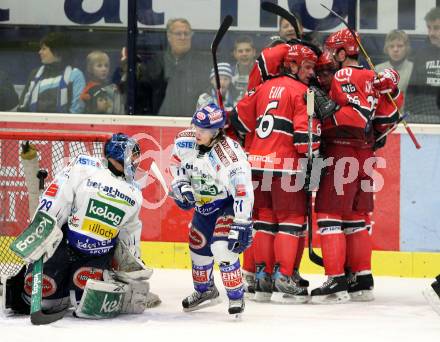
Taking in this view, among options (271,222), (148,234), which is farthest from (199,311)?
(148,234)

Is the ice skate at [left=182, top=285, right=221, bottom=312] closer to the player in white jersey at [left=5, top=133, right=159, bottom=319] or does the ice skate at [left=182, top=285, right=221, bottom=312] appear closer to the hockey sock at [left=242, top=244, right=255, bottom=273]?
the player in white jersey at [left=5, top=133, right=159, bottom=319]

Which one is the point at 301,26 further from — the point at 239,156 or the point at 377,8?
the point at 239,156

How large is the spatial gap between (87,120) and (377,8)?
1.94 m

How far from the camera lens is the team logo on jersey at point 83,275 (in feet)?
20.5

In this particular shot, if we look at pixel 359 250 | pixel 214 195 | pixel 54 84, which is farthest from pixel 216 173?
pixel 54 84

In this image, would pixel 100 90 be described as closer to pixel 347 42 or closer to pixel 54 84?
pixel 54 84

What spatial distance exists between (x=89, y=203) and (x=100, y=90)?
2.19 meters

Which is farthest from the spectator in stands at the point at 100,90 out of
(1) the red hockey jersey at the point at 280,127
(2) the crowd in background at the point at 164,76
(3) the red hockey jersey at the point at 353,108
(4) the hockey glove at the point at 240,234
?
(4) the hockey glove at the point at 240,234

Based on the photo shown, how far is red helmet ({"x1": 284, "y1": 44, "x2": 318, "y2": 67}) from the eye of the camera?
23.0 feet

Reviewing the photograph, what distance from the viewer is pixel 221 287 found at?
752 cm

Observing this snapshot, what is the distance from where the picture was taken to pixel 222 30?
24.5 feet

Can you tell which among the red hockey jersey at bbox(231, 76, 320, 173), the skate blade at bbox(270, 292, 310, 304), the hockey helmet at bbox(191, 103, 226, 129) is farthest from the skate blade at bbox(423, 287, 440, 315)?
the hockey helmet at bbox(191, 103, 226, 129)

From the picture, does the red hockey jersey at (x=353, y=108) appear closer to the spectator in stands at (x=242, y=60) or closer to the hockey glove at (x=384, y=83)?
the hockey glove at (x=384, y=83)

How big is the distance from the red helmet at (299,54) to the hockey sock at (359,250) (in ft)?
3.27
